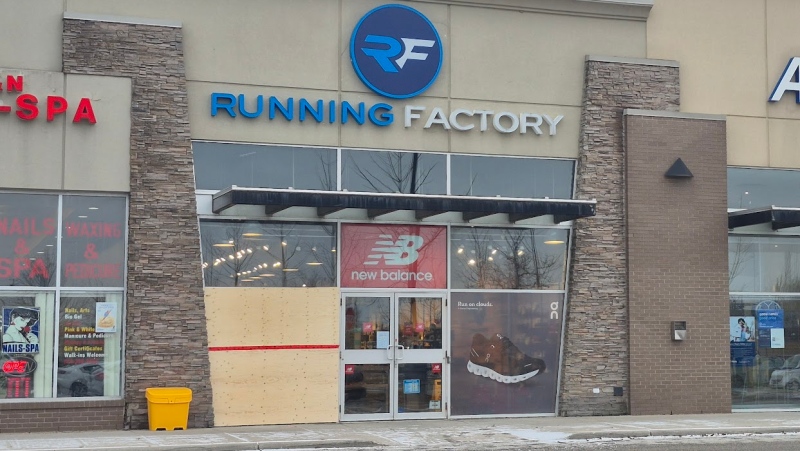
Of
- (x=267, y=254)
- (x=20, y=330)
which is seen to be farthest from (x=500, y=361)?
(x=20, y=330)

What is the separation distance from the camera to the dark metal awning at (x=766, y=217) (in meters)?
19.0

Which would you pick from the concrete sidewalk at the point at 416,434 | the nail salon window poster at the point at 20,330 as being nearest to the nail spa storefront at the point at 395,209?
the nail salon window poster at the point at 20,330

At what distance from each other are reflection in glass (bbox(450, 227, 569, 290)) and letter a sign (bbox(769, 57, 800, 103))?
5.37 m

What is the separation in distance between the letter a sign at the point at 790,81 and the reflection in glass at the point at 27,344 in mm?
14138

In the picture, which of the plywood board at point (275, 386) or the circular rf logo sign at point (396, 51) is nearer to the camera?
the plywood board at point (275, 386)

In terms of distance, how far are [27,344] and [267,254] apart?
160 inches

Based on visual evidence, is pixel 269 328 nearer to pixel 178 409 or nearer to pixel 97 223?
pixel 178 409

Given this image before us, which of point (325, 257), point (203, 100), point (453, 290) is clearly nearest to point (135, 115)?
point (203, 100)

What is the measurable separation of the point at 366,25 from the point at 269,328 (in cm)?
555

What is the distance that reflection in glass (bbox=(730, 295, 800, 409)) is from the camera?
2039cm

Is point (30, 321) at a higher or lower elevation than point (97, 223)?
lower

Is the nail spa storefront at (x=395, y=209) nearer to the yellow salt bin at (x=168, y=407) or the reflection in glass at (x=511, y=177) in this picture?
the reflection in glass at (x=511, y=177)

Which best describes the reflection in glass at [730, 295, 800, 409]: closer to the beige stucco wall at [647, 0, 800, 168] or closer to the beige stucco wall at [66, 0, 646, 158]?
the beige stucco wall at [647, 0, 800, 168]

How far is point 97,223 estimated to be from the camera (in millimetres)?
16844
